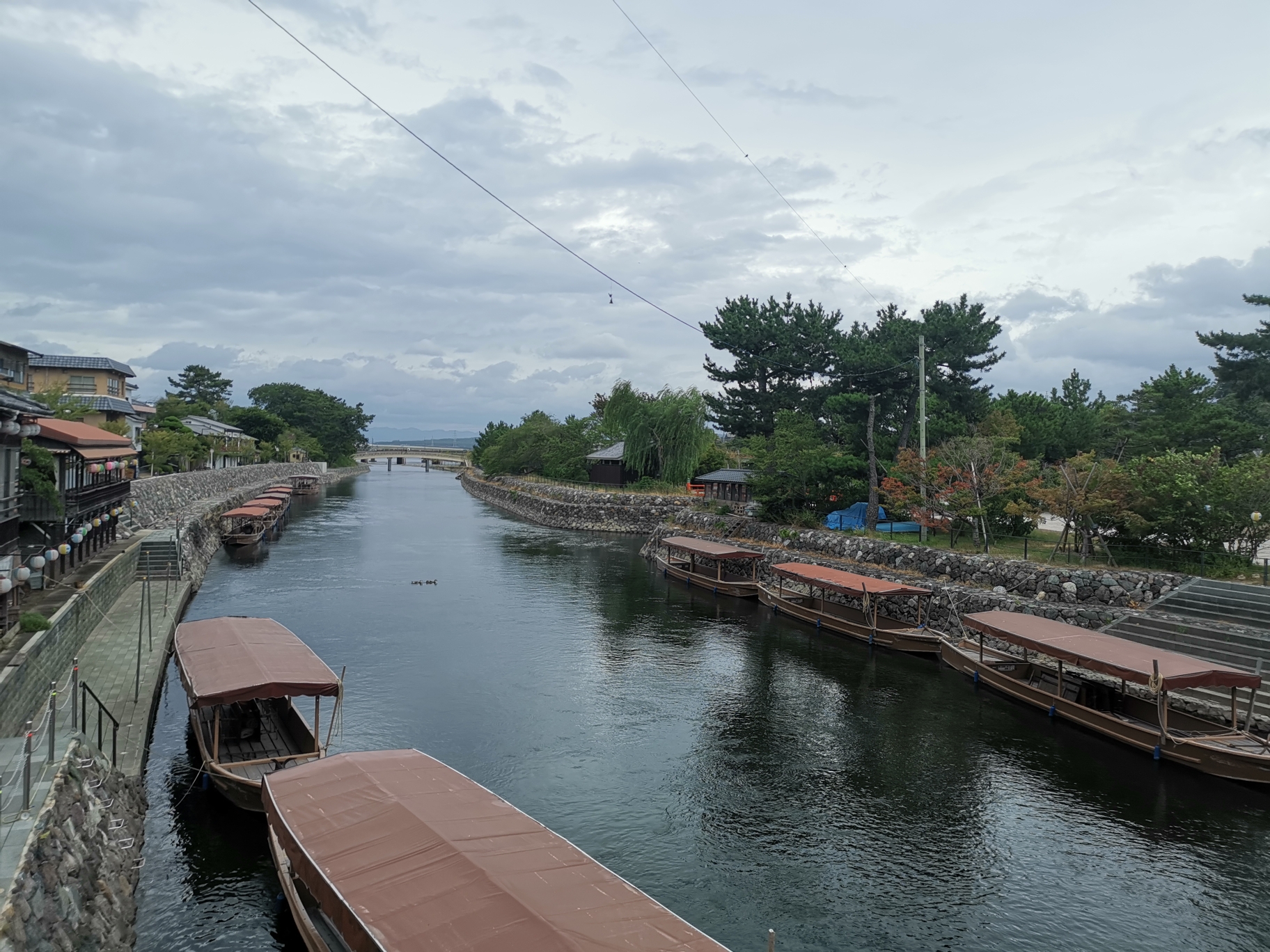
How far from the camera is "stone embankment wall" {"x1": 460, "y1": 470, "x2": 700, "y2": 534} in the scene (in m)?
65.6

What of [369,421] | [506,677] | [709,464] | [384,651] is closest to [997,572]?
[506,677]

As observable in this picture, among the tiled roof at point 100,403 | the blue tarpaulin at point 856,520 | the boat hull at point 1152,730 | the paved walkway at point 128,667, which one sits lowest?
the boat hull at point 1152,730

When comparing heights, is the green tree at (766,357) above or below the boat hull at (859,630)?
above

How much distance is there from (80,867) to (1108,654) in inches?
879

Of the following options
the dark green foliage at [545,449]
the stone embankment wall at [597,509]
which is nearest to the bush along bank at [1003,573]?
the stone embankment wall at [597,509]

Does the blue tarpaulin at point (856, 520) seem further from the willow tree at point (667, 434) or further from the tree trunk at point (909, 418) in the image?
the willow tree at point (667, 434)

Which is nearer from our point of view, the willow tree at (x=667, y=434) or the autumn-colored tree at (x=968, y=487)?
the autumn-colored tree at (x=968, y=487)

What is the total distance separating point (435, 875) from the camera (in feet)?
28.9

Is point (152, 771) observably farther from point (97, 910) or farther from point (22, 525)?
point (22, 525)

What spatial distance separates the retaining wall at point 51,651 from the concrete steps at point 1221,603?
99.7 ft

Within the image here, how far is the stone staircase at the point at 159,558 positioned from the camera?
1313 inches

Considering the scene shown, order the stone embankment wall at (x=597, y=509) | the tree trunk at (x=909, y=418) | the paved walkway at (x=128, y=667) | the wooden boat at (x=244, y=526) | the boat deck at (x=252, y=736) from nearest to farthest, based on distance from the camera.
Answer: the boat deck at (x=252, y=736) → the paved walkway at (x=128, y=667) → the tree trunk at (x=909, y=418) → the wooden boat at (x=244, y=526) → the stone embankment wall at (x=597, y=509)

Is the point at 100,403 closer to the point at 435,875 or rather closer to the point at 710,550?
the point at 710,550

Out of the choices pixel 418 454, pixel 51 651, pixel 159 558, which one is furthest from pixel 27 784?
pixel 418 454
